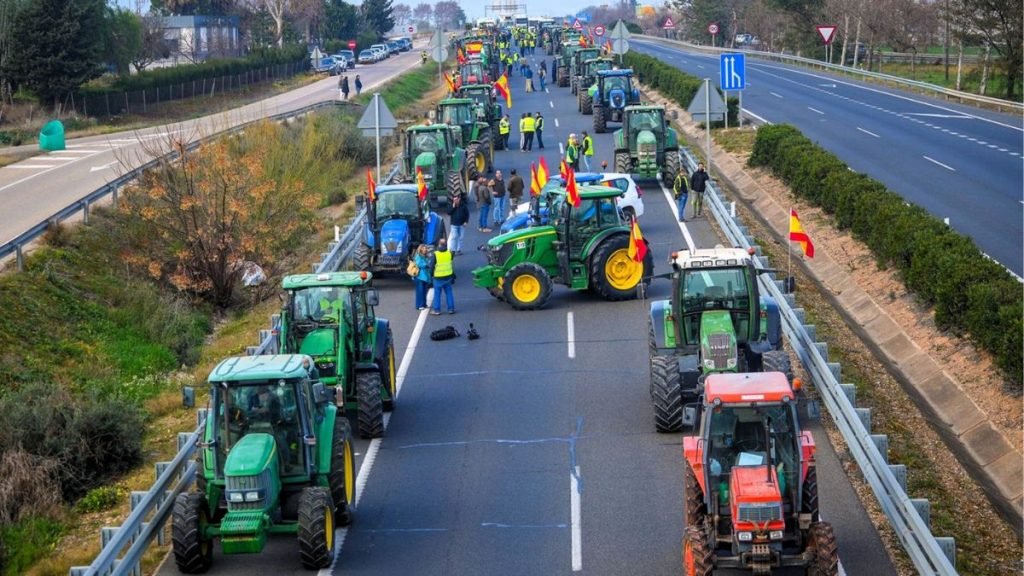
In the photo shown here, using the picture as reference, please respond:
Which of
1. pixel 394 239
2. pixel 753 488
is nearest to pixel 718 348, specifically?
pixel 753 488

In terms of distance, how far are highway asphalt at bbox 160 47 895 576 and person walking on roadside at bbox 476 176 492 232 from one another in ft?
25.6

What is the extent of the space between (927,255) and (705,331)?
28.1 feet

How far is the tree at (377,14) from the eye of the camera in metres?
153

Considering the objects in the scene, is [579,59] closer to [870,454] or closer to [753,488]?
[870,454]

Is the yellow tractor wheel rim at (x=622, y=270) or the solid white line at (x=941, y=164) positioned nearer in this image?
the yellow tractor wheel rim at (x=622, y=270)

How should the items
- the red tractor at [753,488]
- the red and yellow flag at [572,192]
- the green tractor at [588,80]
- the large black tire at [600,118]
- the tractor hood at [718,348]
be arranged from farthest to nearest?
the green tractor at [588,80] → the large black tire at [600,118] → the red and yellow flag at [572,192] → the tractor hood at [718,348] → the red tractor at [753,488]

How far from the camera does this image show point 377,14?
508 ft

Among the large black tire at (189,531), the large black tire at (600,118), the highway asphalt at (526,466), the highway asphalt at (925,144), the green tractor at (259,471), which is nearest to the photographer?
the green tractor at (259,471)

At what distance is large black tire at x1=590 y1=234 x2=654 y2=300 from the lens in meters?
25.9

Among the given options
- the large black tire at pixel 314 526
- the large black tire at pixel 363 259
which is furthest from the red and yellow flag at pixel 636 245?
the large black tire at pixel 314 526

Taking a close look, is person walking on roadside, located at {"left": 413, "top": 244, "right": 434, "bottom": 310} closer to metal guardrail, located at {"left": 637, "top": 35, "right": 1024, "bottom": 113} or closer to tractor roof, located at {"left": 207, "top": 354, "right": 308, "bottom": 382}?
tractor roof, located at {"left": 207, "top": 354, "right": 308, "bottom": 382}

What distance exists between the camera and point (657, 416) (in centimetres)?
1847

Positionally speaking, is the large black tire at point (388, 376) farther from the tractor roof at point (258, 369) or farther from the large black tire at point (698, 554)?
the large black tire at point (698, 554)

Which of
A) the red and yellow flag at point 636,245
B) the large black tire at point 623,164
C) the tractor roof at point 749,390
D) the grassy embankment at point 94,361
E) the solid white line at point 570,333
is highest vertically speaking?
the tractor roof at point 749,390
